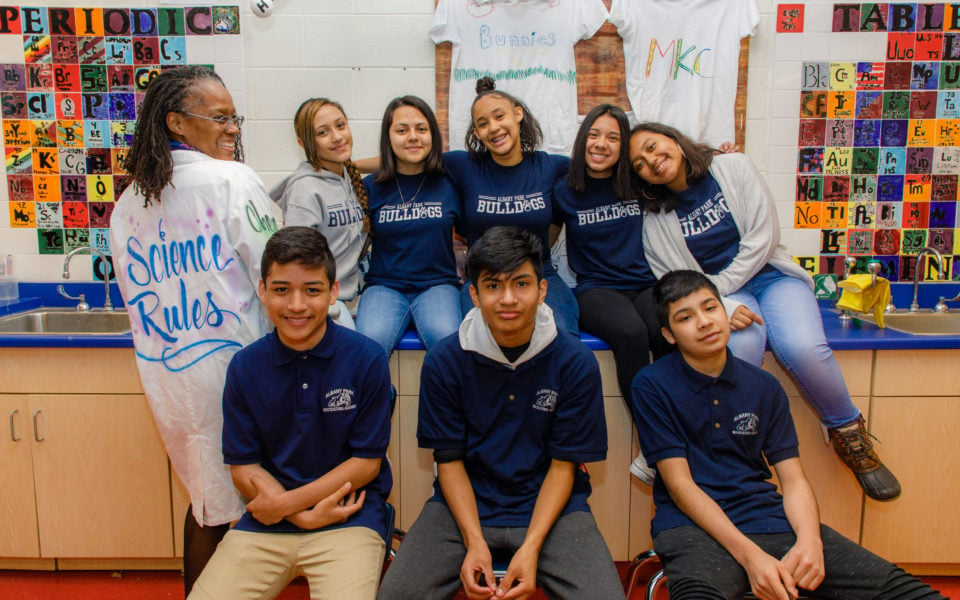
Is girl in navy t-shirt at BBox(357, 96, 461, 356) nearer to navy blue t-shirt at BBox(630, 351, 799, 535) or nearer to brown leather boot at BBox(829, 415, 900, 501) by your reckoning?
navy blue t-shirt at BBox(630, 351, 799, 535)

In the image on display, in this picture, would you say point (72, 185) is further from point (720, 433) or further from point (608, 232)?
point (720, 433)

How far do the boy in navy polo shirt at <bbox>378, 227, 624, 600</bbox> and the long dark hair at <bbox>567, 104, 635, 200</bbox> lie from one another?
636 mm

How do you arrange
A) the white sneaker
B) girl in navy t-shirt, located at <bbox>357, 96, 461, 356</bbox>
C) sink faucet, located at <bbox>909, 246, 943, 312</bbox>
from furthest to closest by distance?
sink faucet, located at <bbox>909, 246, 943, 312</bbox>, girl in navy t-shirt, located at <bbox>357, 96, 461, 356</bbox>, the white sneaker

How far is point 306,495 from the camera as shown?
150 centimetres

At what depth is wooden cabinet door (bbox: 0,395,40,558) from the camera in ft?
6.77

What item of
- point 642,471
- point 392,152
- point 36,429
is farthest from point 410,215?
point 36,429

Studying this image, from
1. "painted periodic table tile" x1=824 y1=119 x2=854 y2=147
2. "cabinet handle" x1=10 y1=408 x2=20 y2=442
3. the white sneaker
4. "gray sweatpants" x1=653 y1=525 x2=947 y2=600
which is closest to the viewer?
"gray sweatpants" x1=653 y1=525 x2=947 y2=600

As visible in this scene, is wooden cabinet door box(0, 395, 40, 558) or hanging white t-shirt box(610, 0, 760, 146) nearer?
wooden cabinet door box(0, 395, 40, 558)

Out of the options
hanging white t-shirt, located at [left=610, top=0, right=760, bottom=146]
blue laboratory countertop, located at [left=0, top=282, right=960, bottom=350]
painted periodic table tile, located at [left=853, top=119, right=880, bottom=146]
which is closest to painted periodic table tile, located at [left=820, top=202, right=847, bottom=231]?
painted periodic table tile, located at [left=853, top=119, right=880, bottom=146]

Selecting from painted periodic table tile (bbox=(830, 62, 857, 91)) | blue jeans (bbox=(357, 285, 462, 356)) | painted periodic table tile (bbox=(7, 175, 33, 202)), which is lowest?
blue jeans (bbox=(357, 285, 462, 356))

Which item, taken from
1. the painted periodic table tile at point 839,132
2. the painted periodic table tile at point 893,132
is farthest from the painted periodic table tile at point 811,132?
the painted periodic table tile at point 893,132

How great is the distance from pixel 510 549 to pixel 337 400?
52cm

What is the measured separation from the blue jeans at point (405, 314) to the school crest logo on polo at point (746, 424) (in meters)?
0.80

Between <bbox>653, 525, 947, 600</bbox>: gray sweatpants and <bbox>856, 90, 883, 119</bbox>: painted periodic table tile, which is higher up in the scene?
<bbox>856, 90, 883, 119</bbox>: painted periodic table tile
